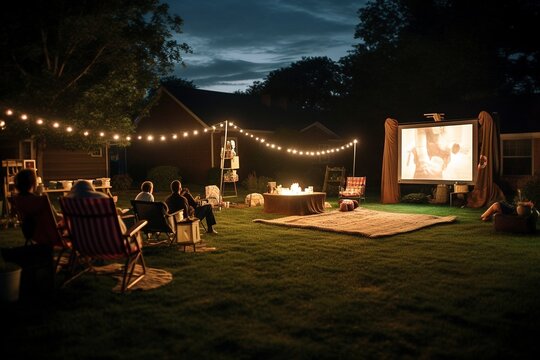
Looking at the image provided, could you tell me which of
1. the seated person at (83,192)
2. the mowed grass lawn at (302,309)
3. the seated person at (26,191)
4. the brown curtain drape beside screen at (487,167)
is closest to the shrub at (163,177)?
the brown curtain drape beside screen at (487,167)

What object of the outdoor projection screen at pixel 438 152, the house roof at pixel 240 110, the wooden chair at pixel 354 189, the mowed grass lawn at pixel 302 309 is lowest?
the mowed grass lawn at pixel 302 309

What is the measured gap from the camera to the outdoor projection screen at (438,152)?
13148mm

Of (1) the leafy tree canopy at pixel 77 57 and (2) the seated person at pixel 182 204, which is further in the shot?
(1) the leafy tree canopy at pixel 77 57

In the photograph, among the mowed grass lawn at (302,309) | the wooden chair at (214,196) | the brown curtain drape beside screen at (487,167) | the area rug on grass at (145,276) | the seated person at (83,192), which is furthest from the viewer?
the brown curtain drape beside screen at (487,167)

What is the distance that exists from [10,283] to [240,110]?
20.9 meters

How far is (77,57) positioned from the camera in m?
15.0

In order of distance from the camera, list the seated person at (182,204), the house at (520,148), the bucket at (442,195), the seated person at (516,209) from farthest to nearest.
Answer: the house at (520,148)
the bucket at (442,195)
the seated person at (516,209)
the seated person at (182,204)

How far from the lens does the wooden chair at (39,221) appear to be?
17.3 feet

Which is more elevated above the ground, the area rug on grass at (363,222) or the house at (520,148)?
the house at (520,148)

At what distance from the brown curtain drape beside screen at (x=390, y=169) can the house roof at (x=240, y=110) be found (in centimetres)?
940

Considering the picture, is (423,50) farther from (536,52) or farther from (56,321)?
(56,321)

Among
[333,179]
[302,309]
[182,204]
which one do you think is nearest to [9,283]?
[302,309]

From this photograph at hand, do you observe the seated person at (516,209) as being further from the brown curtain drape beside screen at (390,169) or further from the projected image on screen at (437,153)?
the brown curtain drape beside screen at (390,169)

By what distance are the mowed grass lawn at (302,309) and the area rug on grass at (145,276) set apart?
12cm
